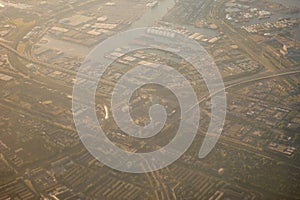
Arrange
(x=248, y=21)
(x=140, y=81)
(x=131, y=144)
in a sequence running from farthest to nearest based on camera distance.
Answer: (x=248, y=21), (x=140, y=81), (x=131, y=144)

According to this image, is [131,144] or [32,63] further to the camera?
[32,63]

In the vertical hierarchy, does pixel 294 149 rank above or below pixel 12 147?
below

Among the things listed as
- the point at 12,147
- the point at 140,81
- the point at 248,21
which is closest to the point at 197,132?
the point at 140,81

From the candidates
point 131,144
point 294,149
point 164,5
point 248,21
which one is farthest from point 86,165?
point 164,5

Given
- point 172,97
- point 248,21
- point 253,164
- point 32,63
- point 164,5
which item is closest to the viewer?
point 253,164

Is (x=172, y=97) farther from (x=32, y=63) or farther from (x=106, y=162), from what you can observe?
(x=32, y=63)

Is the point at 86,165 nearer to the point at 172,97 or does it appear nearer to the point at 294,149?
the point at 172,97
